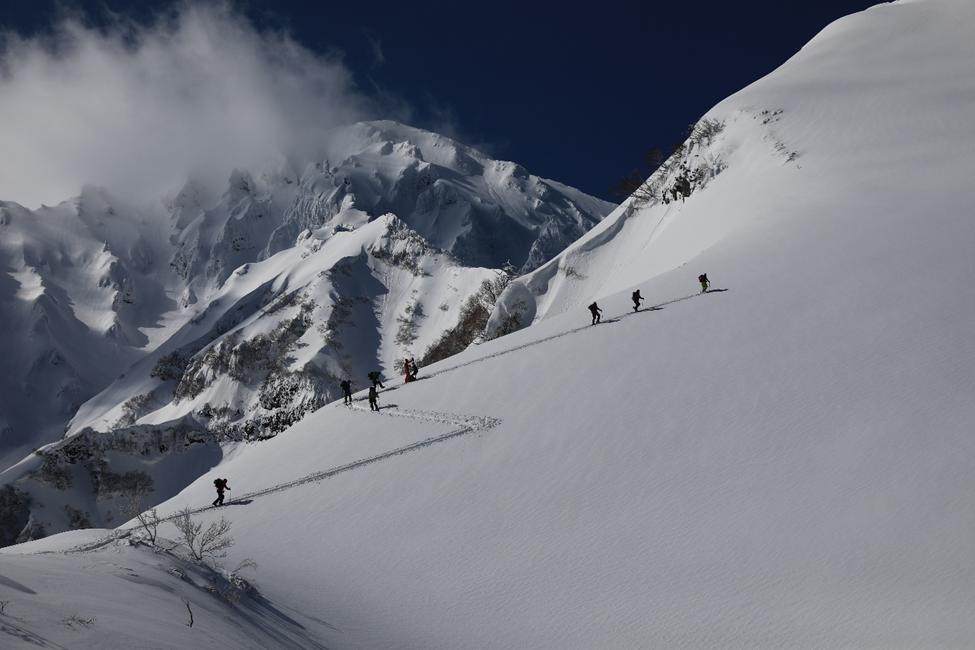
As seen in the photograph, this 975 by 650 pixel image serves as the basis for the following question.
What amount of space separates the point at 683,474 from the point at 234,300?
126 meters

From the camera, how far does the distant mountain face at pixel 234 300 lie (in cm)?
8225

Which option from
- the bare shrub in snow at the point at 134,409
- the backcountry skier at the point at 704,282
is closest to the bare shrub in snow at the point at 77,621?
the backcountry skier at the point at 704,282

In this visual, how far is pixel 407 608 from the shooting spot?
13086 millimetres

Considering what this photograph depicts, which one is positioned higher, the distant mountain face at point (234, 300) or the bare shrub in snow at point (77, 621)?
the distant mountain face at point (234, 300)

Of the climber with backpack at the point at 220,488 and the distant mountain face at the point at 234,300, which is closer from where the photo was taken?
the climber with backpack at the point at 220,488

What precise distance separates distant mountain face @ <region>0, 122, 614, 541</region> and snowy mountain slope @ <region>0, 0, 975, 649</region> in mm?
55204

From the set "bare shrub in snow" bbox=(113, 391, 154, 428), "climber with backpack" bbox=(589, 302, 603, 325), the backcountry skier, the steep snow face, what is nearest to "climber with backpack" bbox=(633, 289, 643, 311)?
"climber with backpack" bbox=(589, 302, 603, 325)

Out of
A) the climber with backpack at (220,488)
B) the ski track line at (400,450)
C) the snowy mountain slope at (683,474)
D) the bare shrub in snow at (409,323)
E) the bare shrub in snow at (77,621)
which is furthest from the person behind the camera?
the bare shrub in snow at (409,323)

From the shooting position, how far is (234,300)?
127m

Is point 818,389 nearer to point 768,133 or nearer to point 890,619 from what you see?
point 890,619

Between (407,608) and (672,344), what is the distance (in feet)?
49.6

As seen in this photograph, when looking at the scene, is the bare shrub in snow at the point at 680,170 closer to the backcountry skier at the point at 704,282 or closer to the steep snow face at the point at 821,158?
the steep snow face at the point at 821,158

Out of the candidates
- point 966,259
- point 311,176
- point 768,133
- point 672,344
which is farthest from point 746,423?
point 311,176

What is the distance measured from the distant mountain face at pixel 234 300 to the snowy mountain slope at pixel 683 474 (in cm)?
5520
